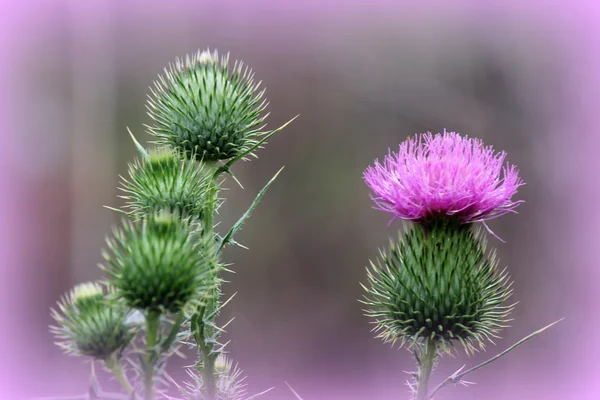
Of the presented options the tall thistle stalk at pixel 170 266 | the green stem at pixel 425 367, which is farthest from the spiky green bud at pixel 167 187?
the green stem at pixel 425 367

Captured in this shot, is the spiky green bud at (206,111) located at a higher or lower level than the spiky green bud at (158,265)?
higher

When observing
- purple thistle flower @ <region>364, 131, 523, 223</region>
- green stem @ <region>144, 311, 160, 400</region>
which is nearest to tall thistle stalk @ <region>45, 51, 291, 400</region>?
green stem @ <region>144, 311, 160, 400</region>

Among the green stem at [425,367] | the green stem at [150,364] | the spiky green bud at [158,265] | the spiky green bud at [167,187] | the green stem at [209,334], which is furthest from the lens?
the spiky green bud at [167,187]

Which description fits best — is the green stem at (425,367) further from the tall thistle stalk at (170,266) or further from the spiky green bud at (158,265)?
the spiky green bud at (158,265)

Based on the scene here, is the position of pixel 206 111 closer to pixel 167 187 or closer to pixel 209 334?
pixel 167 187

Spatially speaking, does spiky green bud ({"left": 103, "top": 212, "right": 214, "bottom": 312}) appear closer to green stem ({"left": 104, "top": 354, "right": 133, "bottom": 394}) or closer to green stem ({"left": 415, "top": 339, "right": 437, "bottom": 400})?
green stem ({"left": 104, "top": 354, "right": 133, "bottom": 394})

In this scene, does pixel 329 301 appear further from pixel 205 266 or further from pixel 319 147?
pixel 205 266

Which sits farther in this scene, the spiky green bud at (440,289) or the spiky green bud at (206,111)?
the spiky green bud at (206,111)
